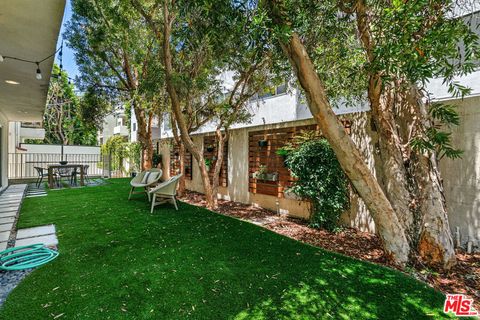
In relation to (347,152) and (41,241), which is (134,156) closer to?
(41,241)

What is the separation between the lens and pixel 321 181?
4.95 meters

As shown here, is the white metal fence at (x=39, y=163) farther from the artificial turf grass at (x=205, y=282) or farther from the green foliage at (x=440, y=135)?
the green foliage at (x=440, y=135)

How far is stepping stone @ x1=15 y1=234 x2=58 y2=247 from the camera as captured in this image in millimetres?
4148

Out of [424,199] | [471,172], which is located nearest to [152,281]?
[424,199]

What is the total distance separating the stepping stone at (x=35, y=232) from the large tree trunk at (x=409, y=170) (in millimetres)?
6504

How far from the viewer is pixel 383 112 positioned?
12.4 ft

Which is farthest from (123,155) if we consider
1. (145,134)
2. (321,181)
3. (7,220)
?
(321,181)

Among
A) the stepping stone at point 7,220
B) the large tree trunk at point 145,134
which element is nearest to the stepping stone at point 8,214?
the stepping stone at point 7,220

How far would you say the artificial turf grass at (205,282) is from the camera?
247cm

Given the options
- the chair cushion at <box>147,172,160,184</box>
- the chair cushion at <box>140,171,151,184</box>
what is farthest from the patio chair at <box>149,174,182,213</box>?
the chair cushion at <box>140,171,151,184</box>

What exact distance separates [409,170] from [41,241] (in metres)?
6.56

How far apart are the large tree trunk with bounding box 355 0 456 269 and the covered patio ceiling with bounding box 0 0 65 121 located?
4254mm

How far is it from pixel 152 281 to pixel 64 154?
1824 cm

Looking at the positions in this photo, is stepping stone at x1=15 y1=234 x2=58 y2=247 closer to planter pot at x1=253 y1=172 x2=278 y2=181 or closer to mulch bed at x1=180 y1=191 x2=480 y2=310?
mulch bed at x1=180 y1=191 x2=480 y2=310
